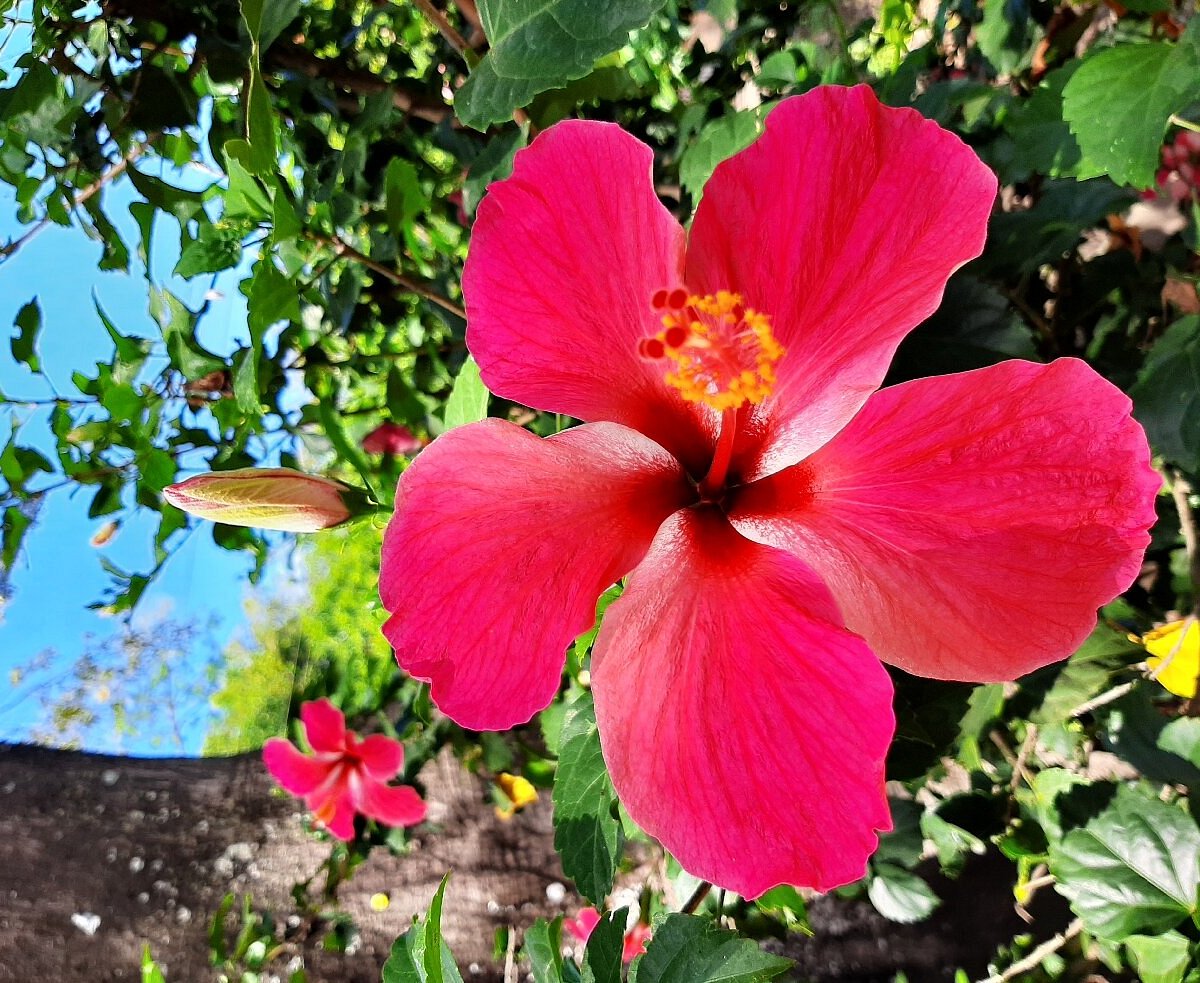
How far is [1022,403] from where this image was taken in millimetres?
486

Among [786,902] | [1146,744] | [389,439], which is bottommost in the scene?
[786,902]

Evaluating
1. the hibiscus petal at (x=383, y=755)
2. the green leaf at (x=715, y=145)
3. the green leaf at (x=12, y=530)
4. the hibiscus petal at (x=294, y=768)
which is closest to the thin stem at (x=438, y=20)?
the green leaf at (x=715, y=145)

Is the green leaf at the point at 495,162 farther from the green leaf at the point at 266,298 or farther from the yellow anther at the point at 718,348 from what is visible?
the yellow anther at the point at 718,348

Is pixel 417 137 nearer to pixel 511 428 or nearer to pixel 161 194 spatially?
pixel 161 194

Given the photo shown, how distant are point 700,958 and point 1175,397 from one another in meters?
0.75

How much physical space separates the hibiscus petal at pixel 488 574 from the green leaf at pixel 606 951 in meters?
0.29

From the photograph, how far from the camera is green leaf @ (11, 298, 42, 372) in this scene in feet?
3.89

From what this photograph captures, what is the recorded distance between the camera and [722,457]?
23.7 inches

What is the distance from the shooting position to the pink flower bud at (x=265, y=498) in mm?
696

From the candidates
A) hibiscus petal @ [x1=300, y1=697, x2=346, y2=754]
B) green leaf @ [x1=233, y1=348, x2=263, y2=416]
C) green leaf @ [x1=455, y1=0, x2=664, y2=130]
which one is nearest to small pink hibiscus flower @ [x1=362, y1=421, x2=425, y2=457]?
hibiscus petal @ [x1=300, y1=697, x2=346, y2=754]

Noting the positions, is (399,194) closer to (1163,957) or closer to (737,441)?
(737,441)

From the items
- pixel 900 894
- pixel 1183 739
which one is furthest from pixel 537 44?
pixel 900 894

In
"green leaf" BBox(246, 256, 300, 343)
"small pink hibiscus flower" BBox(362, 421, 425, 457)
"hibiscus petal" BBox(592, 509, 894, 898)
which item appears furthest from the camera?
"small pink hibiscus flower" BBox(362, 421, 425, 457)

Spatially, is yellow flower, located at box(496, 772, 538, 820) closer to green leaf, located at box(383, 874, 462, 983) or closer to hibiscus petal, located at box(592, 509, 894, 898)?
green leaf, located at box(383, 874, 462, 983)
